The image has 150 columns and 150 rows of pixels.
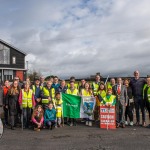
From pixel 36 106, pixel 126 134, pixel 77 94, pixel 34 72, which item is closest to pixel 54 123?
pixel 36 106

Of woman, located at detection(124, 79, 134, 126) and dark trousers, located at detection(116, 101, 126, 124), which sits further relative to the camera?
woman, located at detection(124, 79, 134, 126)

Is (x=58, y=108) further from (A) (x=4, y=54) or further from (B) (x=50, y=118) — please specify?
(A) (x=4, y=54)

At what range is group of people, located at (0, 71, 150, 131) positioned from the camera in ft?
41.7

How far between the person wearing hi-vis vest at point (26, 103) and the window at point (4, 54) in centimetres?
4753

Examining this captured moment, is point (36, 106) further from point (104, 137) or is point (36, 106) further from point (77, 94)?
point (104, 137)

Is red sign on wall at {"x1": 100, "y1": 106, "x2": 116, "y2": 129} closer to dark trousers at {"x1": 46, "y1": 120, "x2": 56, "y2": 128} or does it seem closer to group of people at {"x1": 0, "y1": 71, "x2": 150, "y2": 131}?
group of people at {"x1": 0, "y1": 71, "x2": 150, "y2": 131}

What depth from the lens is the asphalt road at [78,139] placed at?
9.27m

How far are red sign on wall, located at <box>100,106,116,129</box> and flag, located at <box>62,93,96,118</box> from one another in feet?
3.13

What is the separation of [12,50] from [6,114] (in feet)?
160

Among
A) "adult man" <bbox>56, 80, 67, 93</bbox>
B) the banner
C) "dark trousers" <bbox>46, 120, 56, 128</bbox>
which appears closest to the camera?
"dark trousers" <bbox>46, 120, 56, 128</bbox>

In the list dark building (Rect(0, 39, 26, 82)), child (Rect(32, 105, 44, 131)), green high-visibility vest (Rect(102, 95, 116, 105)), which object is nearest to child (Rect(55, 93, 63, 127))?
child (Rect(32, 105, 44, 131))

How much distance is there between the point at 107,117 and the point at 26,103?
10.8ft

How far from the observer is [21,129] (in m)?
12.6

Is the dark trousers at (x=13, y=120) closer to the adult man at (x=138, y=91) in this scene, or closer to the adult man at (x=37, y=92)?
the adult man at (x=37, y=92)
